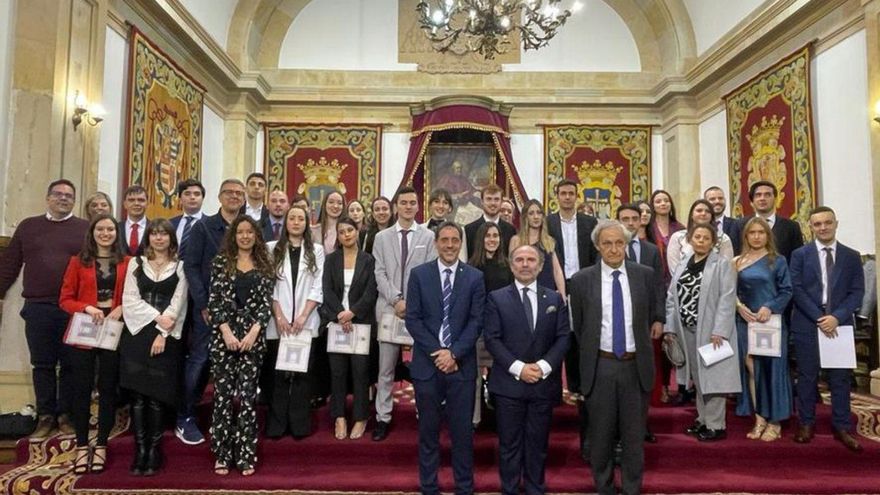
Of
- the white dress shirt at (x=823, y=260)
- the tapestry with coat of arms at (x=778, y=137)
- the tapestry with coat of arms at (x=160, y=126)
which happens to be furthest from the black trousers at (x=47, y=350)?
the tapestry with coat of arms at (x=778, y=137)

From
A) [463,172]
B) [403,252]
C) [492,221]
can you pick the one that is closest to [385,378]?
[403,252]

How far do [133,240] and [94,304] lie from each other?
0.89m

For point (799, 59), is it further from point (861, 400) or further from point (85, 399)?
point (85, 399)

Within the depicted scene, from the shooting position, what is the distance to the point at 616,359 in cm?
312

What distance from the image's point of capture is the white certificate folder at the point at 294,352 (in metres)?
3.57

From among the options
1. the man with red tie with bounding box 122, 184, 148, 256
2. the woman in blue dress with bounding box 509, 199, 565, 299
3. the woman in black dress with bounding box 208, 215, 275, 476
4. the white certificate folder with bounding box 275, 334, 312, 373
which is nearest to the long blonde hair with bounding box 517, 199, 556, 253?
the woman in blue dress with bounding box 509, 199, 565, 299

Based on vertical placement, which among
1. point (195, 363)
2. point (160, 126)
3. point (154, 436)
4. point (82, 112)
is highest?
point (160, 126)

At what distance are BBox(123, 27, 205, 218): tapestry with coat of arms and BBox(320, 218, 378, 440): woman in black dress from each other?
3.66 metres

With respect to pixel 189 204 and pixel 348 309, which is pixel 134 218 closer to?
pixel 189 204

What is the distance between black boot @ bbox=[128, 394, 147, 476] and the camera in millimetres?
3400

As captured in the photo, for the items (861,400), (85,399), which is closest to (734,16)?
(861,400)

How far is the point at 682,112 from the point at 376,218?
6622 mm

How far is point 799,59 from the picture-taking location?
663cm

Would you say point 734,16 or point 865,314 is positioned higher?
point 734,16
